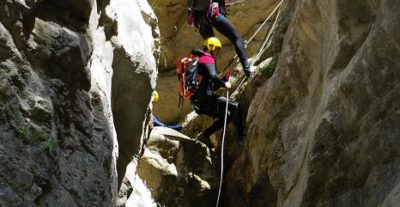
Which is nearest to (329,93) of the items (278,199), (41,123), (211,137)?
(278,199)

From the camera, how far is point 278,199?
28.1ft

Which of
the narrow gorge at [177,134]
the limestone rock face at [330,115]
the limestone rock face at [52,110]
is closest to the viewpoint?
the limestone rock face at [52,110]

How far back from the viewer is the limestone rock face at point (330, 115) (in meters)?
6.24

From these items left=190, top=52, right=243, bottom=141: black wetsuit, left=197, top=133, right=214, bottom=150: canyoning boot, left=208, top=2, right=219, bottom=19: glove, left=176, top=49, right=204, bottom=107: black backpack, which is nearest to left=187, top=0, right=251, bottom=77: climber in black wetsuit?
left=208, top=2, right=219, bottom=19: glove

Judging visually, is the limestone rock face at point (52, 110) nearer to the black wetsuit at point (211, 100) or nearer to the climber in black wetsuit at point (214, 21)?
the black wetsuit at point (211, 100)

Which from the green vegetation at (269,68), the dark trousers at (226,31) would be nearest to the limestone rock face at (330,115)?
the green vegetation at (269,68)

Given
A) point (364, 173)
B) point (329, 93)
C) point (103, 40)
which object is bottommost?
point (364, 173)

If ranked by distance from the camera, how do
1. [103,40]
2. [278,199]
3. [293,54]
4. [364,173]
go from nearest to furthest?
[364,173] < [103,40] < [278,199] < [293,54]

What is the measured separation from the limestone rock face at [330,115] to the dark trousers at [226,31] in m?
1.25

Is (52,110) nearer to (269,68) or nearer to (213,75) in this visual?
(213,75)

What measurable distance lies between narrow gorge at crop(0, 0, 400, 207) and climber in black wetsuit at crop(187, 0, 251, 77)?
1.75 feet

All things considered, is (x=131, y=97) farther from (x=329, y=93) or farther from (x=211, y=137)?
(x=211, y=137)

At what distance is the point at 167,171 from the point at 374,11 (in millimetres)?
4631

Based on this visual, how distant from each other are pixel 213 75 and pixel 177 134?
122 centimetres
